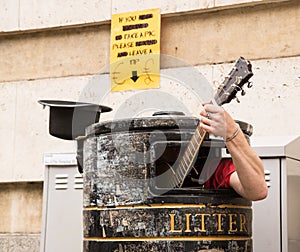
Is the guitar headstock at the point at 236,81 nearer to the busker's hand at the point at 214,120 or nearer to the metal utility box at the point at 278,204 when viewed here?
the busker's hand at the point at 214,120

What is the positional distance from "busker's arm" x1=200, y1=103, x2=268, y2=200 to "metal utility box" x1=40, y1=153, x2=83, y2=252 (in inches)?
51.9

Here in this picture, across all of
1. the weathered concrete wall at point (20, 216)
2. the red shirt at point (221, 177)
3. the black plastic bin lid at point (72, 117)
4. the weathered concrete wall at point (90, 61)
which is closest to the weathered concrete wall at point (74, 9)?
the weathered concrete wall at point (90, 61)

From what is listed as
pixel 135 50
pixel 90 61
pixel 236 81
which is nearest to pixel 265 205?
pixel 236 81

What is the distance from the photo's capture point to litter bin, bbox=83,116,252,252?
2.76 m

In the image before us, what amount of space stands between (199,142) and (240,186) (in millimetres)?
257

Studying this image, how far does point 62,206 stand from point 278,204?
1221 millimetres

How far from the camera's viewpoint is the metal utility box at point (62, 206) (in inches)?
155

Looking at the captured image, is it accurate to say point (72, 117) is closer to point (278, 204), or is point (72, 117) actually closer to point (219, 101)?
point (219, 101)

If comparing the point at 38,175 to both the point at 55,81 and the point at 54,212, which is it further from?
the point at 54,212

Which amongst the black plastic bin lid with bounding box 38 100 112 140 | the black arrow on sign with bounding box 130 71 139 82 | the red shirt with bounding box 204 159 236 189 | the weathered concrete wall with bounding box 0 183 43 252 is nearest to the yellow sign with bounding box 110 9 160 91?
the black arrow on sign with bounding box 130 71 139 82

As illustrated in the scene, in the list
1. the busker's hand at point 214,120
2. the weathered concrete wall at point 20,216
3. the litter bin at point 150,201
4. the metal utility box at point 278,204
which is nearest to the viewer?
the busker's hand at point 214,120

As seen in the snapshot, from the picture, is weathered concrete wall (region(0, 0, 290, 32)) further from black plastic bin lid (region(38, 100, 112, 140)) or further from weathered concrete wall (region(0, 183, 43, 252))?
black plastic bin lid (region(38, 100, 112, 140))

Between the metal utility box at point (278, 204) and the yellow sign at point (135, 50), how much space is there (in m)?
1.21

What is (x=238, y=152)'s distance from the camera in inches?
107
